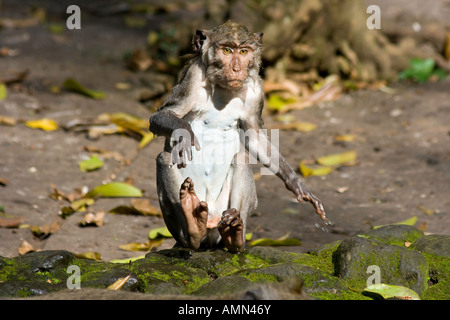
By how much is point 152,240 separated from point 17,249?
42.6 inches

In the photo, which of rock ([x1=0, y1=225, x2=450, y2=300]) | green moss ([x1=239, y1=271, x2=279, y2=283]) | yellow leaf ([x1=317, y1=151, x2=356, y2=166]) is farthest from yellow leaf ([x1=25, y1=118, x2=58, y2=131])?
green moss ([x1=239, y1=271, x2=279, y2=283])

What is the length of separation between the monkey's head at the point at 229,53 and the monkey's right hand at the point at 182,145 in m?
0.46

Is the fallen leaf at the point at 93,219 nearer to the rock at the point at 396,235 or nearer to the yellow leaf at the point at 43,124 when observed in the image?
the yellow leaf at the point at 43,124

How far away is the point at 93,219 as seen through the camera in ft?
19.1

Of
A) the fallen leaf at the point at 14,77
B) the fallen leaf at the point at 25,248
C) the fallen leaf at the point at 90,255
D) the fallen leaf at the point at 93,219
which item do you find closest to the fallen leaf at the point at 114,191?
the fallen leaf at the point at 93,219

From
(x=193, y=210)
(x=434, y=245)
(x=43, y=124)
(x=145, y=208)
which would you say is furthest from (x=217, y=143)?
(x=43, y=124)

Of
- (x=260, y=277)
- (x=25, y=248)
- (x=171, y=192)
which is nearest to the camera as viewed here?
(x=260, y=277)

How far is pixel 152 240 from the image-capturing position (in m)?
5.59

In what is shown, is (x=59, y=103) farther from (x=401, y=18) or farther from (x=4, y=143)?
(x=401, y=18)

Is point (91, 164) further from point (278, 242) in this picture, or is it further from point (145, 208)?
point (278, 242)

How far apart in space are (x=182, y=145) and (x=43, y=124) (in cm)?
414

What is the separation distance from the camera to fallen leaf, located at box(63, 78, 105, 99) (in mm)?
8734
